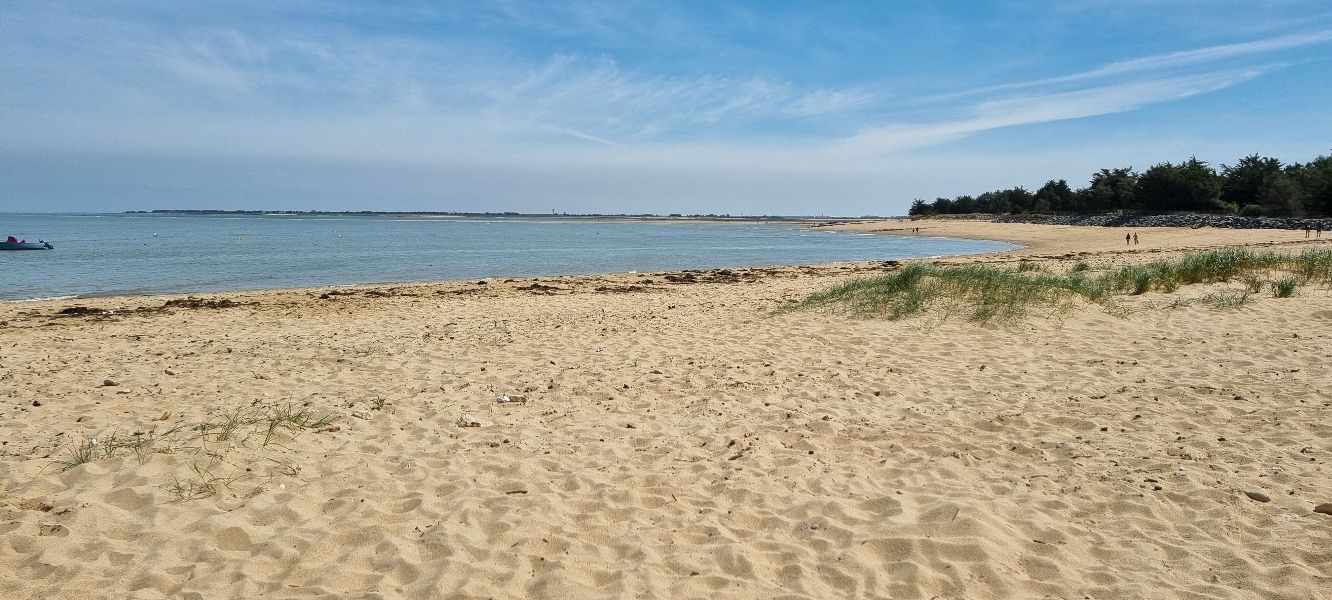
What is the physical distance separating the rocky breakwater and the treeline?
3.63 m

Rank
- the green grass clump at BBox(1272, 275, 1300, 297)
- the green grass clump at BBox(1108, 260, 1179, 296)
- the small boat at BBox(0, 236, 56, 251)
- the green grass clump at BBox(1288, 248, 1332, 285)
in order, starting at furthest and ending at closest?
1. the small boat at BBox(0, 236, 56, 251)
2. the green grass clump at BBox(1288, 248, 1332, 285)
3. the green grass clump at BBox(1108, 260, 1179, 296)
4. the green grass clump at BBox(1272, 275, 1300, 297)

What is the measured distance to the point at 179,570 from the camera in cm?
345

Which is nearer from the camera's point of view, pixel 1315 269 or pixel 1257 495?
pixel 1257 495

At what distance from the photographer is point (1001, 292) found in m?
10.6

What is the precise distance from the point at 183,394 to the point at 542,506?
4.30 m

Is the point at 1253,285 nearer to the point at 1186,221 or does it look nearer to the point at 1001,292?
the point at 1001,292

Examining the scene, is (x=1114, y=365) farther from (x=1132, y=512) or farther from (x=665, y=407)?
(x=665, y=407)

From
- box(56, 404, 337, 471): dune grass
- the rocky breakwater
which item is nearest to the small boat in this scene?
box(56, 404, 337, 471): dune grass

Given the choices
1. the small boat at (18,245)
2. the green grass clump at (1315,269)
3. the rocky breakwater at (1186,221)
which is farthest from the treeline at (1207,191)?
the small boat at (18,245)

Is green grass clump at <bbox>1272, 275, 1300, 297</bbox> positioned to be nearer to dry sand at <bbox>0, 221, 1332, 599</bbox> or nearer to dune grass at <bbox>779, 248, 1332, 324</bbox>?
dune grass at <bbox>779, 248, 1332, 324</bbox>

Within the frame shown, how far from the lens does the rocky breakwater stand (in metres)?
44.8

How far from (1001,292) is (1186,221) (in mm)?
52690

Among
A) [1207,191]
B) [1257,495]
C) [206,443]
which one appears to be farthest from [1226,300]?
[1207,191]

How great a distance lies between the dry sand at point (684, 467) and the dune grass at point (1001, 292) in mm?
1174
